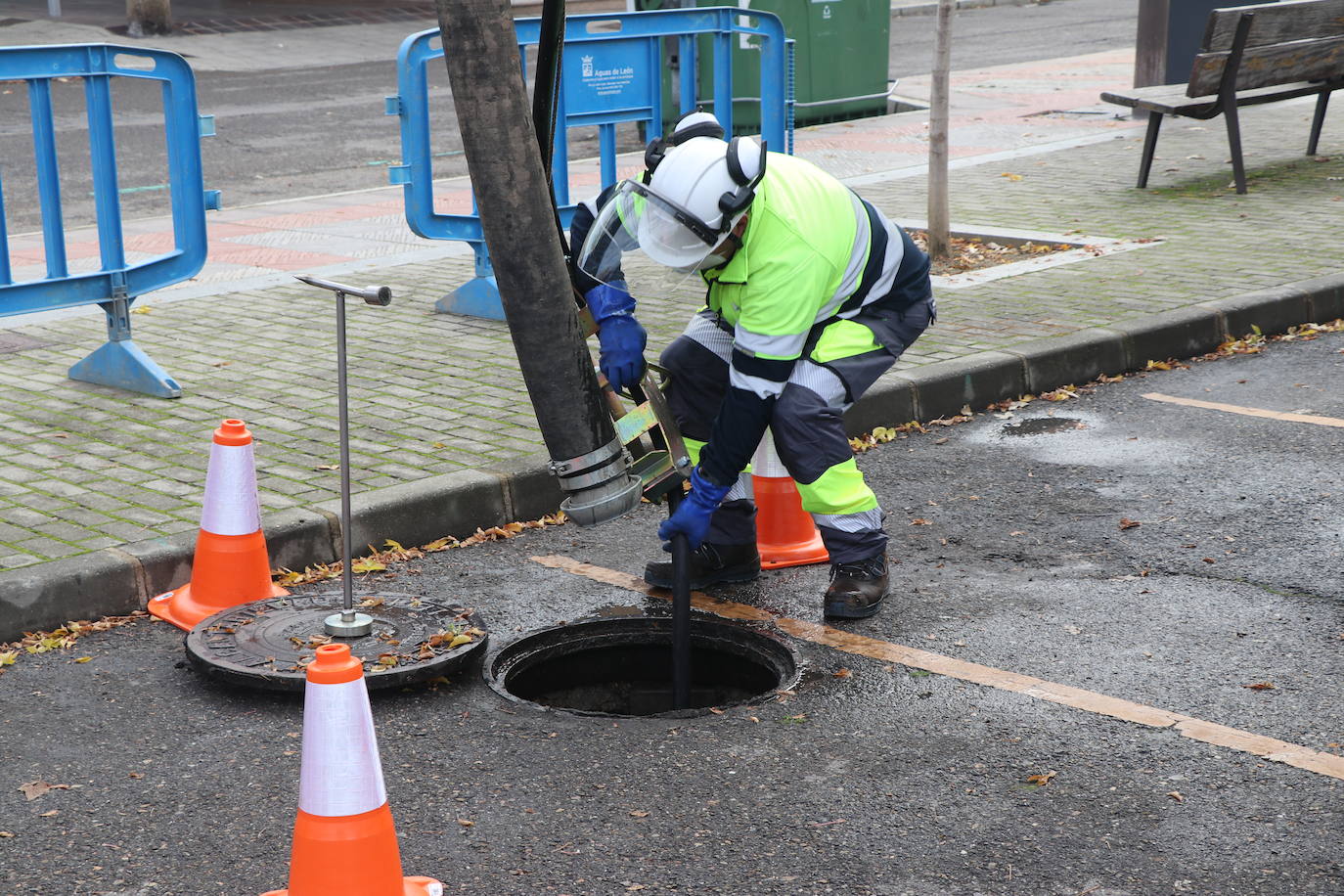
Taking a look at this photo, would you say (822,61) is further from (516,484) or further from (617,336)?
(617,336)

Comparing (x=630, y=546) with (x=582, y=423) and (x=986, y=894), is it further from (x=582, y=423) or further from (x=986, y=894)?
(x=986, y=894)

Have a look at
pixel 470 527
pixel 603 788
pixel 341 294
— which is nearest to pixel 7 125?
pixel 470 527

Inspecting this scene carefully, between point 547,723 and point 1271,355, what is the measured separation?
4.86 m

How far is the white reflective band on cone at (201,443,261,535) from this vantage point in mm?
4512

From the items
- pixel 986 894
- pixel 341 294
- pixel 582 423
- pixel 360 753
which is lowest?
pixel 986 894

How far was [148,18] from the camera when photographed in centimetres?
2305

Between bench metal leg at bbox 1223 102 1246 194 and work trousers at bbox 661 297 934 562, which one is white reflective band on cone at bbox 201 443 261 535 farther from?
bench metal leg at bbox 1223 102 1246 194

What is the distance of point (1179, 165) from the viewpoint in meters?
11.7

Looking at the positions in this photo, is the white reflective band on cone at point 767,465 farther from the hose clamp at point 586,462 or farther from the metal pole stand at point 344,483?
the metal pole stand at point 344,483

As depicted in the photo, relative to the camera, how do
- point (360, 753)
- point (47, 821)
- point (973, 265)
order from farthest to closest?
point (973, 265) → point (47, 821) → point (360, 753)

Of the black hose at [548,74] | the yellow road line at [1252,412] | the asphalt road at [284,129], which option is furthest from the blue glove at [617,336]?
the asphalt road at [284,129]

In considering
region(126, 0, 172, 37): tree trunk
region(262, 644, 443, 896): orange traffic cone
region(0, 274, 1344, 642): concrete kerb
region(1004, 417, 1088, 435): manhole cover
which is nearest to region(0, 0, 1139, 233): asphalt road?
region(126, 0, 172, 37): tree trunk

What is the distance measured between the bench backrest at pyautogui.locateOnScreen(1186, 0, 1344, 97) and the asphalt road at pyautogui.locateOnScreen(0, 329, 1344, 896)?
6.12m

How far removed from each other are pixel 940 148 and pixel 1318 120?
4457mm
